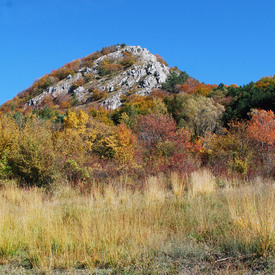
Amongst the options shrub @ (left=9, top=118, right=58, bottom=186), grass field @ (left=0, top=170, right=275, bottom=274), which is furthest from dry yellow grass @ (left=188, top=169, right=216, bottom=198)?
shrub @ (left=9, top=118, right=58, bottom=186)

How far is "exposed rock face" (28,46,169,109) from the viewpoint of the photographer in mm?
92556

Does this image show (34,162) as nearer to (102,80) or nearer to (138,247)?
(138,247)

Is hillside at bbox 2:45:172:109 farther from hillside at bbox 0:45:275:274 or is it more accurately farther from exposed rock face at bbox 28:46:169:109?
hillside at bbox 0:45:275:274

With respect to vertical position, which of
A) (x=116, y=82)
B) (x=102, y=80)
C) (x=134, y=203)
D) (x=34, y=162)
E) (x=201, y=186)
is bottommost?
(x=134, y=203)

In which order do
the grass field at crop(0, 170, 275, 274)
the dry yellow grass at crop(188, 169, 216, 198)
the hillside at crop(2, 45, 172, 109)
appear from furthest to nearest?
the hillside at crop(2, 45, 172, 109), the dry yellow grass at crop(188, 169, 216, 198), the grass field at crop(0, 170, 275, 274)

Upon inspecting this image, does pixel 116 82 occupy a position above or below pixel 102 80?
below

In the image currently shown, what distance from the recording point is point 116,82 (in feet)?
337

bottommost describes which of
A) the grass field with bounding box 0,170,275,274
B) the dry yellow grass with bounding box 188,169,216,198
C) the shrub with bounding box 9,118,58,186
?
the grass field with bounding box 0,170,275,274

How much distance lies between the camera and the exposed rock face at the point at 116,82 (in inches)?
3644

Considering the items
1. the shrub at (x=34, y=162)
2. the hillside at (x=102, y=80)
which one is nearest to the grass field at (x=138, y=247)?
the shrub at (x=34, y=162)

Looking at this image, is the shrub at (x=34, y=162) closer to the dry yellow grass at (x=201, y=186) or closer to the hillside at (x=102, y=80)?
the dry yellow grass at (x=201, y=186)

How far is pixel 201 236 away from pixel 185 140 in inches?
788

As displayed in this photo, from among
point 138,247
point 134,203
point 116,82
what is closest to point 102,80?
point 116,82

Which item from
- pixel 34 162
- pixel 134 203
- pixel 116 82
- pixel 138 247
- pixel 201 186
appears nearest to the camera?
pixel 138 247
